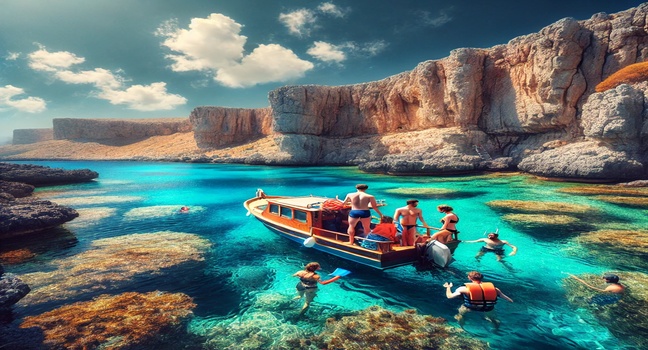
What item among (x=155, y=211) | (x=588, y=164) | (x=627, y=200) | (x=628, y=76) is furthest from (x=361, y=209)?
(x=628, y=76)

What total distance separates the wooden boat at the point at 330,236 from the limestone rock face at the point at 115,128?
124 metres

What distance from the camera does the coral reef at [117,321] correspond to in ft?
22.4

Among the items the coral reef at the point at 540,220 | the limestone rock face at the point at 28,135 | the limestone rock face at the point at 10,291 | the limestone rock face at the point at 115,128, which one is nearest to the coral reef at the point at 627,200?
the coral reef at the point at 540,220

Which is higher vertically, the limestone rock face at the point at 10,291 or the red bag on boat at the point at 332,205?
the red bag on boat at the point at 332,205

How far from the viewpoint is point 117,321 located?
761 cm

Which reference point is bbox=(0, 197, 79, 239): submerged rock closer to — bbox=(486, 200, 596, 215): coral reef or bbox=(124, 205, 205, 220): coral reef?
bbox=(124, 205, 205, 220): coral reef

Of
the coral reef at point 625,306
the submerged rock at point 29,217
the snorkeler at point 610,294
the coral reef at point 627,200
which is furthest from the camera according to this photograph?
the coral reef at point 627,200

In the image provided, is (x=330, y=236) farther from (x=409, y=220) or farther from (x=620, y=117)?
(x=620, y=117)

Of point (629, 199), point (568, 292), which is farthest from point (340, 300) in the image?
point (629, 199)

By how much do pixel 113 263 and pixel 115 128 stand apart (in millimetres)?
138829

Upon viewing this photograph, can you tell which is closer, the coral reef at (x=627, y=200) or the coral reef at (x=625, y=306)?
the coral reef at (x=625, y=306)

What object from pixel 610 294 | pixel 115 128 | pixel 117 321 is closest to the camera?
pixel 117 321

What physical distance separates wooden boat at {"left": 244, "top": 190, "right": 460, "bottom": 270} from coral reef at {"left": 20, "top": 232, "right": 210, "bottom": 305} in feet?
11.4

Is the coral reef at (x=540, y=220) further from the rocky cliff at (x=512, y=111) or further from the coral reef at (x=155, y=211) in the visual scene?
the coral reef at (x=155, y=211)
